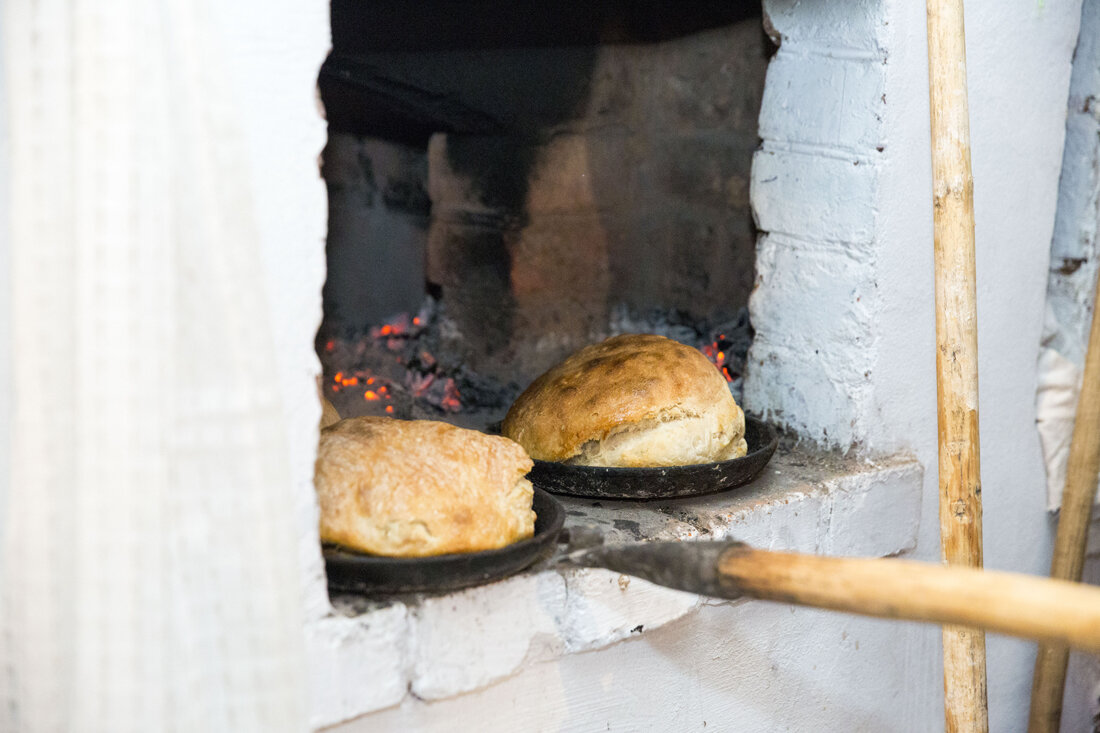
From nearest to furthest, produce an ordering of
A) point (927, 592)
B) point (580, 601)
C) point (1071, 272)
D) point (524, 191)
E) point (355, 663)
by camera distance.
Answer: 1. point (927, 592)
2. point (355, 663)
3. point (580, 601)
4. point (1071, 272)
5. point (524, 191)

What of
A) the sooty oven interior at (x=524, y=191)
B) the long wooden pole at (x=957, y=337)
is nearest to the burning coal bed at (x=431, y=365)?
the sooty oven interior at (x=524, y=191)

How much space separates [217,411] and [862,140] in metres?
1.29

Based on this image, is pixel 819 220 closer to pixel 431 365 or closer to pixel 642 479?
pixel 642 479

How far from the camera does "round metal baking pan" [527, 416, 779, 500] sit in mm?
1580

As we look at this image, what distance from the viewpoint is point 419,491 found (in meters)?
1.28

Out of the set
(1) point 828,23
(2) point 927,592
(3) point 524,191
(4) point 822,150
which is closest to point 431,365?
(3) point 524,191

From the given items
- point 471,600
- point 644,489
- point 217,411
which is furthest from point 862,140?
point 217,411

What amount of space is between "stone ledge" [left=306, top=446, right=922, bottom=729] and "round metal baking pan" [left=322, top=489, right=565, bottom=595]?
21 millimetres

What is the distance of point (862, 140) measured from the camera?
5.84ft

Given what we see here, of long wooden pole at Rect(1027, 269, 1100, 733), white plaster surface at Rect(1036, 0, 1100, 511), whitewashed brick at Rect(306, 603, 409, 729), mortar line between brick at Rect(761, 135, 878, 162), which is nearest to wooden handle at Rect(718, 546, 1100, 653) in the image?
whitewashed brick at Rect(306, 603, 409, 729)

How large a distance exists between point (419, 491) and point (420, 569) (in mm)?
104

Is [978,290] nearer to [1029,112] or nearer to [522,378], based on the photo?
[1029,112]

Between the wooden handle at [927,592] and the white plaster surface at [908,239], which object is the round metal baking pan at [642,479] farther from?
the wooden handle at [927,592]

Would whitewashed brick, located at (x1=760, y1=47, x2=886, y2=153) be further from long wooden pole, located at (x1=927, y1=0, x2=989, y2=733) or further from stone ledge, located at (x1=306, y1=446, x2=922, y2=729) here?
stone ledge, located at (x1=306, y1=446, x2=922, y2=729)
